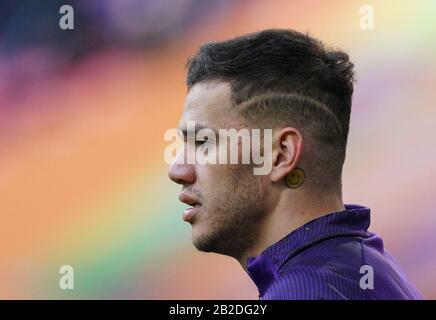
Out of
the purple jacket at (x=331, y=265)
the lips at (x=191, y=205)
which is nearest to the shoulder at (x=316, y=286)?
the purple jacket at (x=331, y=265)

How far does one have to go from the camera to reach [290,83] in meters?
1.43

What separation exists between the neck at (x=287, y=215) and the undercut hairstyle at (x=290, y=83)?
66 millimetres

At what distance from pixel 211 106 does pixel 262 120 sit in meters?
0.11

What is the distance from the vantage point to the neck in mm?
1330

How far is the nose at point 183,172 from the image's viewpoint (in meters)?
1.39

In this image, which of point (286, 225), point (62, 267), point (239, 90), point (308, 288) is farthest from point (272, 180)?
point (62, 267)

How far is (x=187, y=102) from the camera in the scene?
4.81ft

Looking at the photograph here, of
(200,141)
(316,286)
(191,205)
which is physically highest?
(200,141)

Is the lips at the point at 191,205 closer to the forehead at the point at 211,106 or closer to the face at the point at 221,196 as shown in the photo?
the face at the point at 221,196

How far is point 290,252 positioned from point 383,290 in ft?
0.58

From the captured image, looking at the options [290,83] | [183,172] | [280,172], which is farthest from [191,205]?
[290,83]

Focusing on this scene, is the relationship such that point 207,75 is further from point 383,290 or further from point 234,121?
point 383,290

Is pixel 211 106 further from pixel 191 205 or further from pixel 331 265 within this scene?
pixel 331 265

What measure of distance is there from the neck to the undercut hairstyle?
7 centimetres
